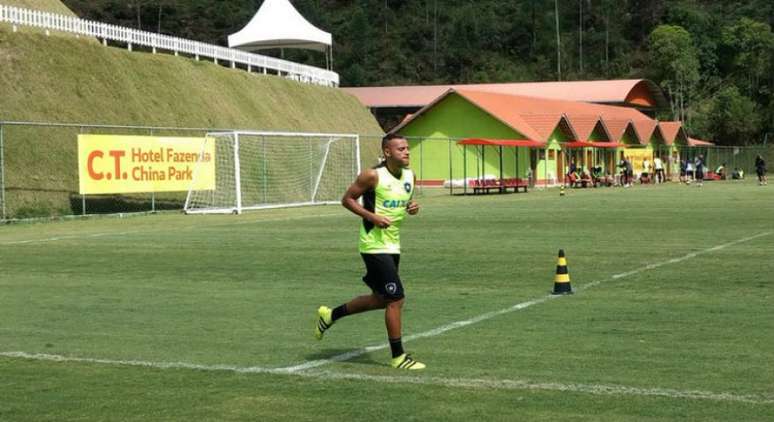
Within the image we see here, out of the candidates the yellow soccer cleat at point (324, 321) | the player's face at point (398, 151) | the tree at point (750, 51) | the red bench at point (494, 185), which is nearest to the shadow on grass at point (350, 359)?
the yellow soccer cleat at point (324, 321)

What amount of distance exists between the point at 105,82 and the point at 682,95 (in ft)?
237

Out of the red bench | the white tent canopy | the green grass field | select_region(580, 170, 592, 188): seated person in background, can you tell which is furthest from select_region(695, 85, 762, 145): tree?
the green grass field

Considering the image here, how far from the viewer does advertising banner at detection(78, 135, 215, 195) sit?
3078 centimetres

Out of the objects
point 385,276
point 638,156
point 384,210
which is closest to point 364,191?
point 384,210

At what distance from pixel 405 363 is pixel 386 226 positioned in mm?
1042

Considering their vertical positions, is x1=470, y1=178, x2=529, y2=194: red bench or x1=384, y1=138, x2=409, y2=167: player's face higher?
x1=384, y1=138, x2=409, y2=167: player's face

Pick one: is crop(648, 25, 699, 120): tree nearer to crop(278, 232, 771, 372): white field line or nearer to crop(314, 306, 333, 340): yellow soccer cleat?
crop(278, 232, 771, 372): white field line

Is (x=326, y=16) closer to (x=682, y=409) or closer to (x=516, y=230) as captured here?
(x=516, y=230)

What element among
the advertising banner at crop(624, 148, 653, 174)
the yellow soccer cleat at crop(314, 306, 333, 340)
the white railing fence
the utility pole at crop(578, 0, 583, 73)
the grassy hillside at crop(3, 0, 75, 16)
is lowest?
the yellow soccer cleat at crop(314, 306, 333, 340)

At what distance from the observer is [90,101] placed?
1578 inches

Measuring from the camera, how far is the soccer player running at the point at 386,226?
8211 millimetres

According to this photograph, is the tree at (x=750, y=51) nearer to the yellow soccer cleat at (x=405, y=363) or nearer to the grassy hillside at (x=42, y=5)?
the grassy hillside at (x=42, y=5)

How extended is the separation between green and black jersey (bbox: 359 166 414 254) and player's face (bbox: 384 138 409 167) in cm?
16

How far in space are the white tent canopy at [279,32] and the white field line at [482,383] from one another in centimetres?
6386
